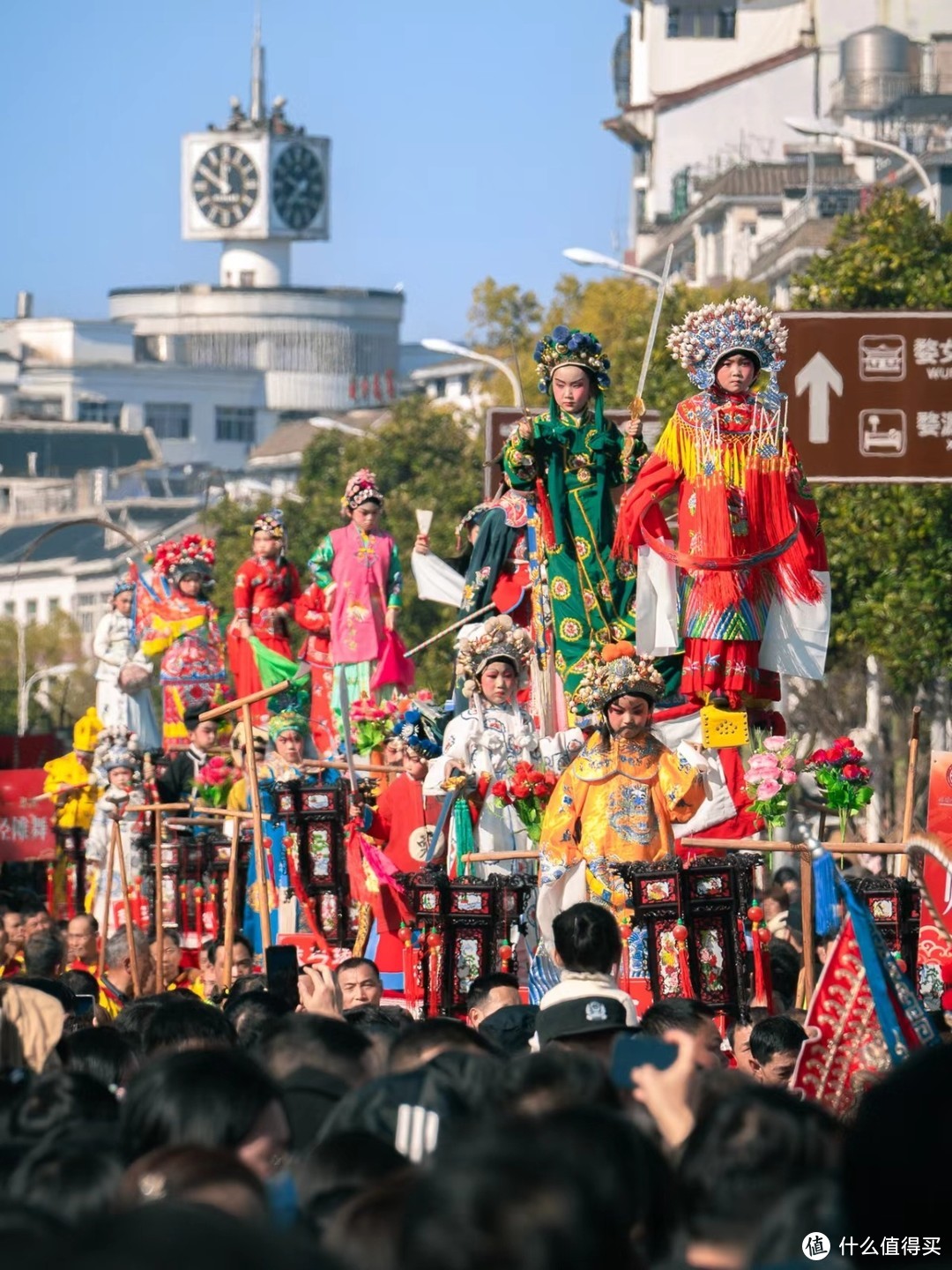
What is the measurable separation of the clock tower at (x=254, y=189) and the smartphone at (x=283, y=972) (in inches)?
6728

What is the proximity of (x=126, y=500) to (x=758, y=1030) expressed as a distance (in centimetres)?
11004

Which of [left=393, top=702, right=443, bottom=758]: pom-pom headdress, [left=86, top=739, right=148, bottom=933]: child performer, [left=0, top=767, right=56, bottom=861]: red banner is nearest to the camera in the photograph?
[left=393, top=702, right=443, bottom=758]: pom-pom headdress

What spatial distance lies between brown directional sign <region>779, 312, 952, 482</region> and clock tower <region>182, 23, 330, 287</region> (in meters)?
163

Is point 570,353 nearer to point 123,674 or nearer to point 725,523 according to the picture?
point 725,523

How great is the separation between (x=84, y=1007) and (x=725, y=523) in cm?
459

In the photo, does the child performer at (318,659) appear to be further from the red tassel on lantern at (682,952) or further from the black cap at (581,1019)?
the black cap at (581,1019)

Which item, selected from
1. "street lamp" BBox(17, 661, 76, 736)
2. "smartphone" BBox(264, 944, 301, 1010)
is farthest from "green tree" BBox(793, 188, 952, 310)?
"street lamp" BBox(17, 661, 76, 736)

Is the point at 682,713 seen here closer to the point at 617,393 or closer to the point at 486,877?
the point at 486,877

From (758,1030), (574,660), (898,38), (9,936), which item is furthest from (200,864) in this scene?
(898,38)

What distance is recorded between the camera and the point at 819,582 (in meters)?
14.3

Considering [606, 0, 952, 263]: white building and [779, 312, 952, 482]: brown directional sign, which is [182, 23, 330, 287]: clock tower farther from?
[779, 312, 952, 482]: brown directional sign

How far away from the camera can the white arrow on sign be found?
18.6 meters

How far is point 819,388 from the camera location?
18.7 metres

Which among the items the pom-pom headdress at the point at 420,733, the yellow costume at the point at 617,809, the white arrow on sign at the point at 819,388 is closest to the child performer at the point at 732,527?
the pom-pom headdress at the point at 420,733
